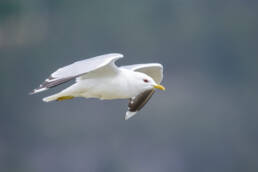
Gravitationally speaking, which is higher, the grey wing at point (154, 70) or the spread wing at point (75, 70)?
the spread wing at point (75, 70)

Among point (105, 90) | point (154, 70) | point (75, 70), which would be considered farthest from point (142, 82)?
point (154, 70)

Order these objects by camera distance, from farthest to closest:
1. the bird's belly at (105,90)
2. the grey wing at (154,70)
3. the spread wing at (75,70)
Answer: the grey wing at (154,70)
the bird's belly at (105,90)
the spread wing at (75,70)

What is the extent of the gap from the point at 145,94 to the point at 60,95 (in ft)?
3.54

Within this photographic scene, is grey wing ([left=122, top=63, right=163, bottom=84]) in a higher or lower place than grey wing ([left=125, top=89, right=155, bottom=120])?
higher

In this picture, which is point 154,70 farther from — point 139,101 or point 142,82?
point 142,82

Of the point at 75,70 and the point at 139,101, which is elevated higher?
the point at 75,70

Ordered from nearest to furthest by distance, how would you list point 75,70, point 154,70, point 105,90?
1. point 75,70
2. point 105,90
3. point 154,70

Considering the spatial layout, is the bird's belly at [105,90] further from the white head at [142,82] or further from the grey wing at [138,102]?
the grey wing at [138,102]

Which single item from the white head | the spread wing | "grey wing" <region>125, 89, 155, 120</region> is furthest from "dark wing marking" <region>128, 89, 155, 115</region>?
the spread wing

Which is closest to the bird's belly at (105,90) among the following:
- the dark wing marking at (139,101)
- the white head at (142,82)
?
the white head at (142,82)

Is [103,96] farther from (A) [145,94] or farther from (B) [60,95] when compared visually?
(A) [145,94]

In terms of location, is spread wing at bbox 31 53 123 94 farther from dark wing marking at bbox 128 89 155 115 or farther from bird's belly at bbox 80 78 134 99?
dark wing marking at bbox 128 89 155 115

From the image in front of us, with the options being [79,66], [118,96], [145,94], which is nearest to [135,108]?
[145,94]

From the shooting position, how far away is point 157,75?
15.6 feet
